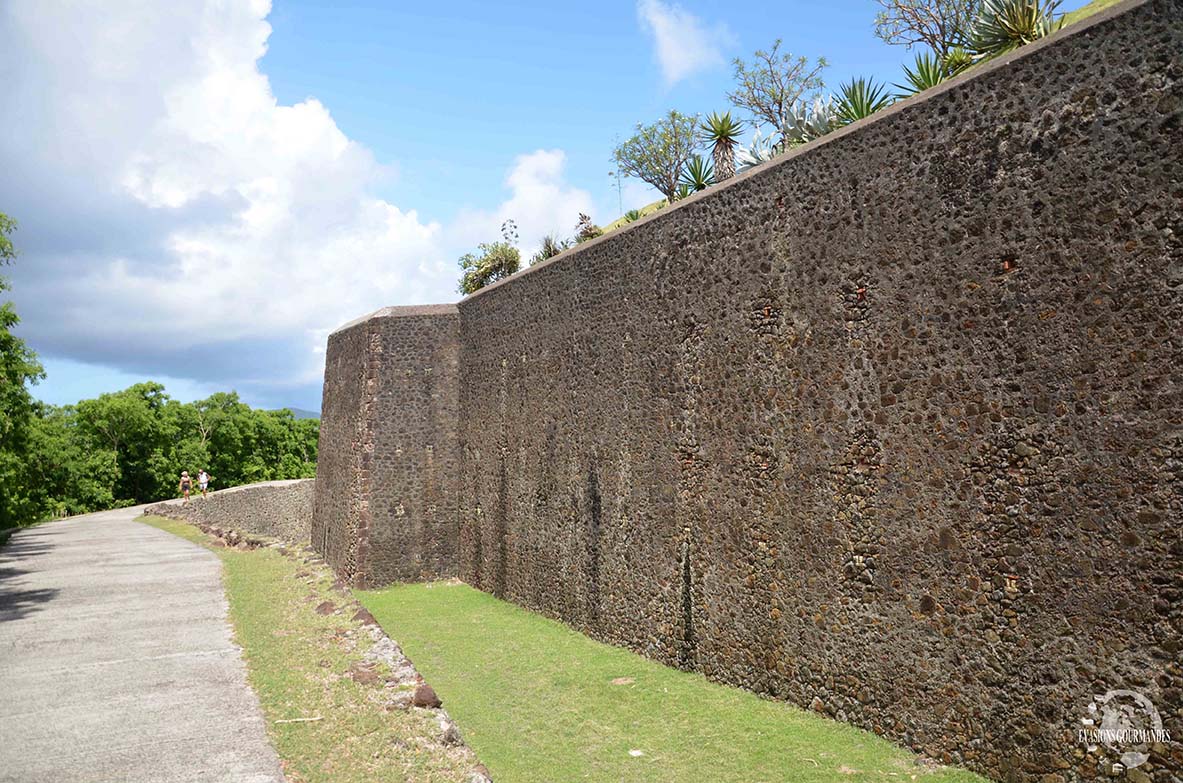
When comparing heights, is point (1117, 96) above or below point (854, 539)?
above

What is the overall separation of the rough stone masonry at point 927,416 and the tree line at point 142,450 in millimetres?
22825

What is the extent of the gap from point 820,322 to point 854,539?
1.66m

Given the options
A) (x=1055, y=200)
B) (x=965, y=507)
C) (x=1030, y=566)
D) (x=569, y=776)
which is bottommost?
(x=569, y=776)

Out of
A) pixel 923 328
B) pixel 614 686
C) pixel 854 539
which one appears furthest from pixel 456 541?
pixel 923 328

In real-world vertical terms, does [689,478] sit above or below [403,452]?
below

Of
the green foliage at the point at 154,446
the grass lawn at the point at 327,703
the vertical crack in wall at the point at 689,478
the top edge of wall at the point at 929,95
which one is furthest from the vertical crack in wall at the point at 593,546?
the green foliage at the point at 154,446

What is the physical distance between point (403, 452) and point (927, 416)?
9.43 m

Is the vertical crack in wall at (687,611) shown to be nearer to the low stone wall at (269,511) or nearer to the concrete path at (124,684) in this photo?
the concrete path at (124,684)

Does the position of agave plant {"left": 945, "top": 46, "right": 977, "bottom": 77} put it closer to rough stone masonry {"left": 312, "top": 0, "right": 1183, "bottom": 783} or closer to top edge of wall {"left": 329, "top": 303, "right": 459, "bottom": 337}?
rough stone masonry {"left": 312, "top": 0, "right": 1183, "bottom": 783}

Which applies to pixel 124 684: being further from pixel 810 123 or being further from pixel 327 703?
pixel 810 123

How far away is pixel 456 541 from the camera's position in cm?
1326

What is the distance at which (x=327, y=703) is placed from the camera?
6145 mm

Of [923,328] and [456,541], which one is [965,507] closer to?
[923,328]

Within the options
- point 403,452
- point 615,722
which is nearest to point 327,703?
point 615,722
